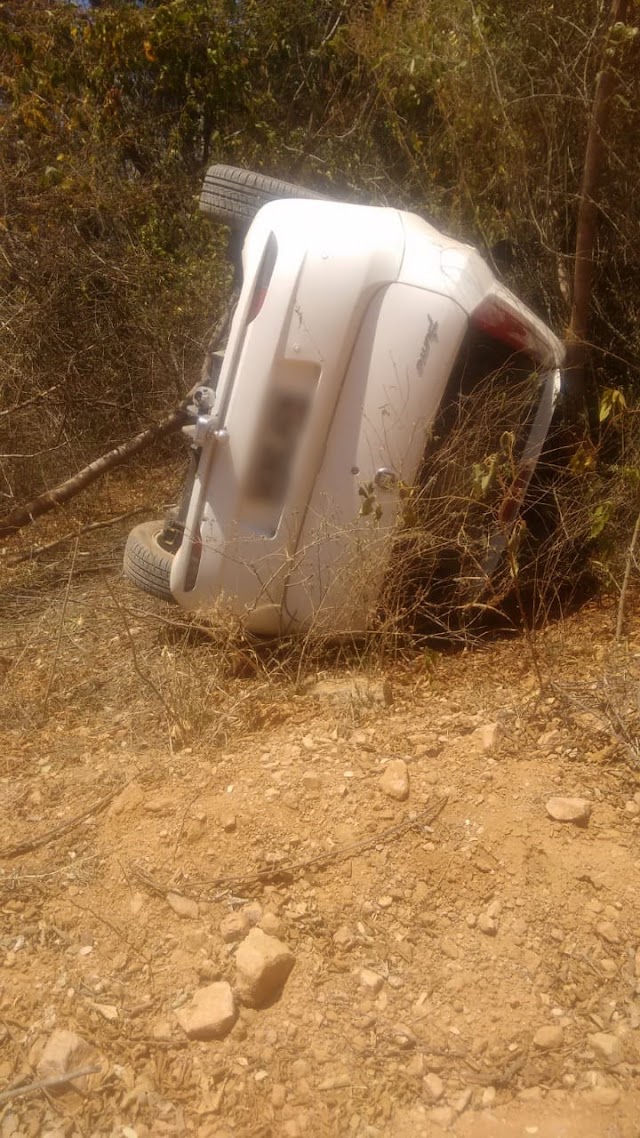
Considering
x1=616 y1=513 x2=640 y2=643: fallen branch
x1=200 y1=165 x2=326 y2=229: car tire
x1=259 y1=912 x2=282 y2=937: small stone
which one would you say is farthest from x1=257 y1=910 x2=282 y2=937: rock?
x1=200 y1=165 x2=326 y2=229: car tire

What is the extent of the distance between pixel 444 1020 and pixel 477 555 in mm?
1918

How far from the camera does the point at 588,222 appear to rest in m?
4.00

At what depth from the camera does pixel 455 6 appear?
468cm

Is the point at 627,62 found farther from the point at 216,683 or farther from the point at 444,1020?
the point at 444,1020

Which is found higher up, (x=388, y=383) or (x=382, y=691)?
(x=388, y=383)

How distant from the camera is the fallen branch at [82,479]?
4934 mm

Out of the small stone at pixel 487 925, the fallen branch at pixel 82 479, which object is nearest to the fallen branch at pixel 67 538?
the fallen branch at pixel 82 479

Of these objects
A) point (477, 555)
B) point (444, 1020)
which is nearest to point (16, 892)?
point (444, 1020)

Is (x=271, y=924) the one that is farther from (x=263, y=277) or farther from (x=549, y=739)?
(x=263, y=277)

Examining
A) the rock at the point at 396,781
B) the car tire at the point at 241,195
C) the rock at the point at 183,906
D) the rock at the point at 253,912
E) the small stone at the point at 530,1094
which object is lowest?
the rock at the point at 183,906

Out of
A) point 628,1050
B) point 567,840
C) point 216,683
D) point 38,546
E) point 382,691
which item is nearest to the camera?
point 628,1050

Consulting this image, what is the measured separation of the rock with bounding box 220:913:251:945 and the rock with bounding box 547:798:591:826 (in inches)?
40.1

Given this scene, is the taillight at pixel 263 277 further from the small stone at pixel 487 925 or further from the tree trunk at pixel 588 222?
the small stone at pixel 487 925

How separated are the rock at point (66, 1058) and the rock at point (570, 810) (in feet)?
4.92
